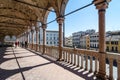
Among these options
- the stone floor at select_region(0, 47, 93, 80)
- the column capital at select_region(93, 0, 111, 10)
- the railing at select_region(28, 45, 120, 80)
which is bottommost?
the stone floor at select_region(0, 47, 93, 80)

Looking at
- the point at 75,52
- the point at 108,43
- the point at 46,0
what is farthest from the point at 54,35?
the point at 75,52

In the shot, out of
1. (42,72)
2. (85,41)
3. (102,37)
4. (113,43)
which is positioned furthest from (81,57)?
(85,41)

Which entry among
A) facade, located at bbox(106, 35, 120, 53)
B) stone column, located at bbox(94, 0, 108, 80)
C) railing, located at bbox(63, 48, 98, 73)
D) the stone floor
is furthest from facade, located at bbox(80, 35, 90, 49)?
stone column, located at bbox(94, 0, 108, 80)

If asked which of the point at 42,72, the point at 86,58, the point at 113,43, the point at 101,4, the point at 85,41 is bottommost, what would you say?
the point at 42,72

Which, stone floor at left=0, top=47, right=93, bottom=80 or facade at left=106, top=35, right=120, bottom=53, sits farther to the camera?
facade at left=106, top=35, right=120, bottom=53

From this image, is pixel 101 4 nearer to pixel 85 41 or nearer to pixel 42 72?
pixel 42 72

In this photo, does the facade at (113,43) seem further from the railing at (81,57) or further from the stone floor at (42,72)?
the stone floor at (42,72)

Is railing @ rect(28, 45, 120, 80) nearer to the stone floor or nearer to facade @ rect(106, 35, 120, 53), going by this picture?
the stone floor

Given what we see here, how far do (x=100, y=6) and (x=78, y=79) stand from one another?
107 inches

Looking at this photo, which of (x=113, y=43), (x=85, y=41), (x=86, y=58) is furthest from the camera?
(x=85, y=41)

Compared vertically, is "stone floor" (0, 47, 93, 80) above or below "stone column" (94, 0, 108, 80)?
below

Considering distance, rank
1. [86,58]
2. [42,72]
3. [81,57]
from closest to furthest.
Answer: [42,72]
[86,58]
[81,57]

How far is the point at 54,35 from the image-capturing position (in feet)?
229

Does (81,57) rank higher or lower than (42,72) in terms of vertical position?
higher
